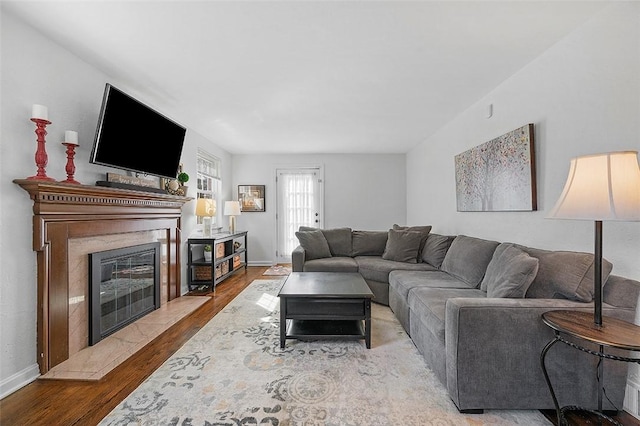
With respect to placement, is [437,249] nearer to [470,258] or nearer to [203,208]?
[470,258]

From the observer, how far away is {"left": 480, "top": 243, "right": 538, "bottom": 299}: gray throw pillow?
1.85m

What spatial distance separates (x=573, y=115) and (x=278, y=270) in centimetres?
473

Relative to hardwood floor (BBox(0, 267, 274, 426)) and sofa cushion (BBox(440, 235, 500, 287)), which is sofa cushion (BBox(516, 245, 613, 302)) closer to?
sofa cushion (BBox(440, 235, 500, 287))

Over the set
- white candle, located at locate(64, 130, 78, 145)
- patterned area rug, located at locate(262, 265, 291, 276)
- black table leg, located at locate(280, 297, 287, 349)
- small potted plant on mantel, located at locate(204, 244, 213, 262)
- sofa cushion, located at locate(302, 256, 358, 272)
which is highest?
white candle, located at locate(64, 130, 78, 145)

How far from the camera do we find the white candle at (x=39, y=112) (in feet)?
6.29

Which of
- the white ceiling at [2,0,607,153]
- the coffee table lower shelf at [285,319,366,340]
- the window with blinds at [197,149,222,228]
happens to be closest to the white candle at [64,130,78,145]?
the white ceiling at [2,0,607,153]

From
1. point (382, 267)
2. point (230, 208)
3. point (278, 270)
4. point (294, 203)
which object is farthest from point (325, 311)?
point (294, 203)

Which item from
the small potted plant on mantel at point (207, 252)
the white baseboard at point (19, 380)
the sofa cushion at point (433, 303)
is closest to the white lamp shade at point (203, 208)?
the small potted plant on mantel at point (207, 252)

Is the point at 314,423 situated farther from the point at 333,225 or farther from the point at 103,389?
the point at 333,225

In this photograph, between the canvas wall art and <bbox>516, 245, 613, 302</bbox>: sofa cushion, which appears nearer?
<bbox>516, 245, 613, 302</bbox>: sofa cushion

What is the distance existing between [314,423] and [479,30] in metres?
2.67

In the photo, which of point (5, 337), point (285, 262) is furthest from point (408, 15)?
point (285, 262)

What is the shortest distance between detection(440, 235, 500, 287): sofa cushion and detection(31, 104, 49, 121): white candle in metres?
3.59

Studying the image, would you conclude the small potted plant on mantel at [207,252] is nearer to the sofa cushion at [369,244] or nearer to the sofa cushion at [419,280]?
the sofa cushion at [369,244]
